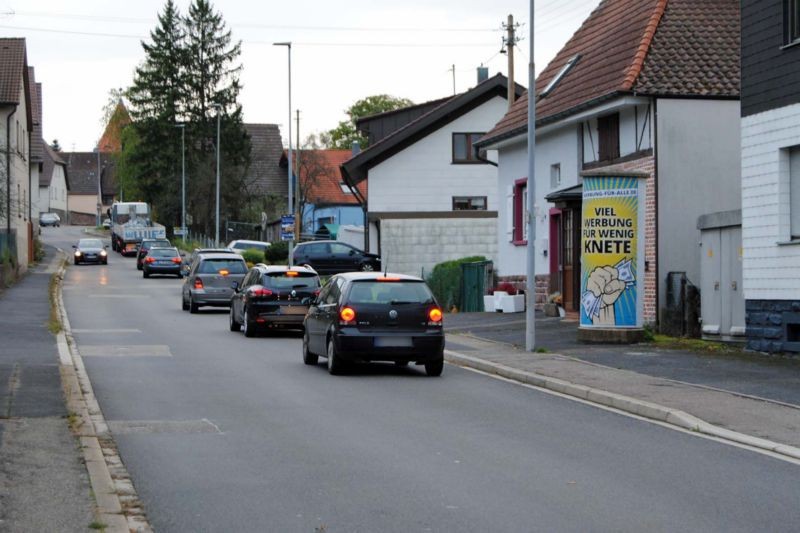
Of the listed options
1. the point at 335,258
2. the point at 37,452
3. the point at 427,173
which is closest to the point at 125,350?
the point at 37,452

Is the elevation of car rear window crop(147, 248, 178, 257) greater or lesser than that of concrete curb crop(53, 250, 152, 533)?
greater

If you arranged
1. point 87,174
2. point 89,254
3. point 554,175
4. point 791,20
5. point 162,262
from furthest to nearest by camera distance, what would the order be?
point 87,174
point 89,254
point 162,262
point 554,175
point 791,20

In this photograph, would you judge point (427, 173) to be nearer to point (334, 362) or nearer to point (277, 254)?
point (277, 254)

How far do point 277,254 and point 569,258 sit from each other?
1127 inches

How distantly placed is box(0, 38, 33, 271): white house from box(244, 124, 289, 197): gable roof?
32.6m

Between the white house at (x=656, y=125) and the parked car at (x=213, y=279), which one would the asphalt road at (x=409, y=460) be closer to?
the white house at (x=656, y=125)

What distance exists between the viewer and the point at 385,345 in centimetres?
1841

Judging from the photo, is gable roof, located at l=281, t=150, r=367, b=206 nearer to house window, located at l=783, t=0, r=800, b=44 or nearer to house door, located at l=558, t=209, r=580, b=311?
house door, located at l=558, t=209, r=580, b=311

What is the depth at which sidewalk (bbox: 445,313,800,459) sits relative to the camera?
42.3 ft

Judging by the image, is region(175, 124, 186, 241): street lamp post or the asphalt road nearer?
the asphalt road

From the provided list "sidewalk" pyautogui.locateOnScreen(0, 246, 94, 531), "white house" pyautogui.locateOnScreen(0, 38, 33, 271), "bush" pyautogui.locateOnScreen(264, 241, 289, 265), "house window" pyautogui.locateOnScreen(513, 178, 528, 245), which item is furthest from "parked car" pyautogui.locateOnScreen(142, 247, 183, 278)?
"sidewalk" pyautogui.locateOnScreen(0, 246, 94, 531)

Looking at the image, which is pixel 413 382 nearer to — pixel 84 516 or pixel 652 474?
pixel 652 474

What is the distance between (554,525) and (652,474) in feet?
7.34

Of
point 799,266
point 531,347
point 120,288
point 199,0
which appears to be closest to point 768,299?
point 799,266
